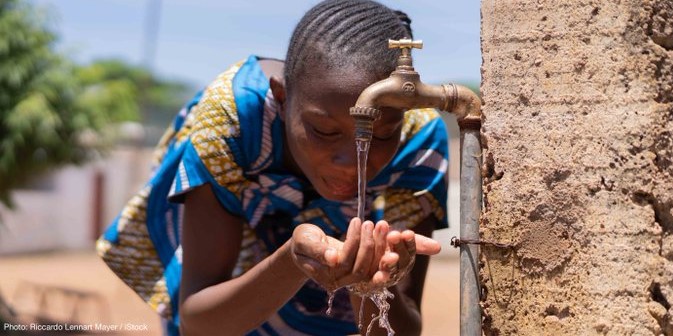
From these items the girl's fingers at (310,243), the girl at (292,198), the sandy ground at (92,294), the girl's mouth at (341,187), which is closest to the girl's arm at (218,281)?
the girl at (292,198)

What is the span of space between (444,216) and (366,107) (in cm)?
114

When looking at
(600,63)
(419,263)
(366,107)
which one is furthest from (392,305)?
(600,63)

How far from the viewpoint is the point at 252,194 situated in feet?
9.29

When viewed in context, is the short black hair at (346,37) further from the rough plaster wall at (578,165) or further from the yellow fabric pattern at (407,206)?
the yellow fabric pattern at (407,206)

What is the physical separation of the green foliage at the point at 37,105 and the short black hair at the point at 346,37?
6.62m

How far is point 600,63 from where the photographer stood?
1.81 m

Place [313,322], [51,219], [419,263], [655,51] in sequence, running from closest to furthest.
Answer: [655,51] → [419,263] → [313,322] → [51,219]

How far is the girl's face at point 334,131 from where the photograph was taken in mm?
2207

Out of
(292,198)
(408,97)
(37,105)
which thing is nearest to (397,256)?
(408,97)

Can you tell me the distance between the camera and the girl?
2199 millimetres

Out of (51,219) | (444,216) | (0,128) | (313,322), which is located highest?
(444,216)

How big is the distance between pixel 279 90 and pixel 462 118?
0.69 meters

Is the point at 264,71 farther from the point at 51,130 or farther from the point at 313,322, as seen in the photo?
the point at 51,130

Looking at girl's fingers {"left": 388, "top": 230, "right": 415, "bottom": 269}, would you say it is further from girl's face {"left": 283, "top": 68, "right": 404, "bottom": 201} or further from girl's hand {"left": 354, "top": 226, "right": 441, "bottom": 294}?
girl's face {"left": 283, "top": 68, "right": 404, "bottom": 201}
